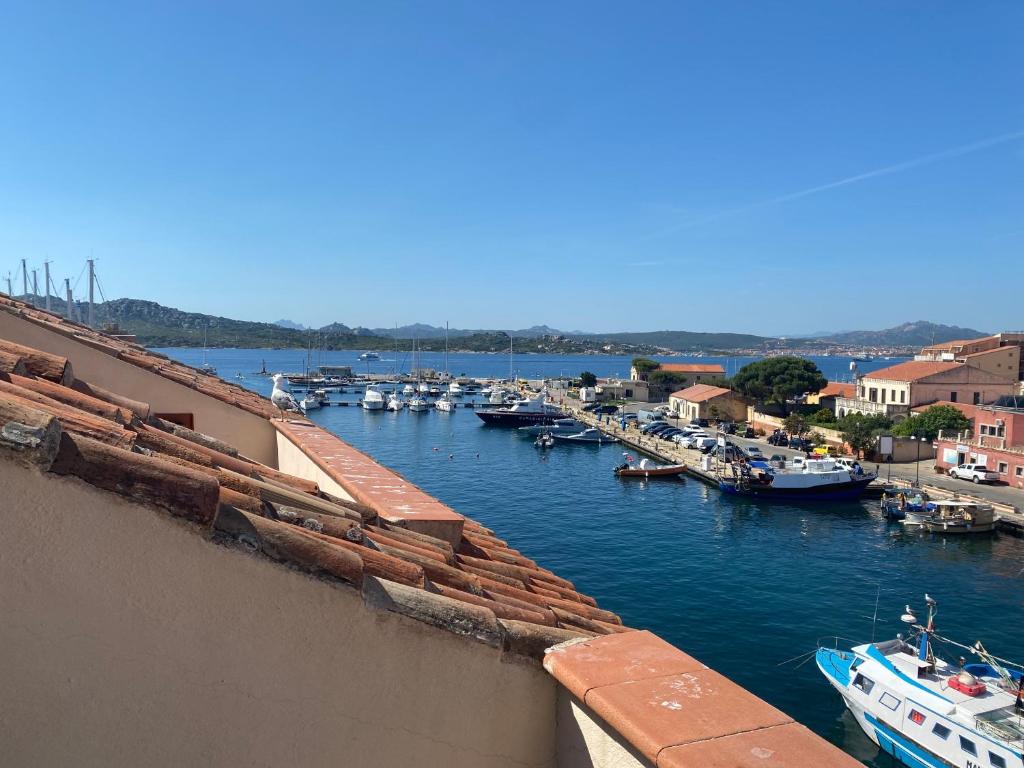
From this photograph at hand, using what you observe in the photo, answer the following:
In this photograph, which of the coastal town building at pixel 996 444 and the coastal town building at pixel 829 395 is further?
the coastal town building at pixel 829 395

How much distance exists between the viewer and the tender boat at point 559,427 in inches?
2126

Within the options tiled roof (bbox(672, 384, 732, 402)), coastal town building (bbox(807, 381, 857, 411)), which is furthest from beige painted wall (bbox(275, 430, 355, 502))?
coastal town building (bbox(807, 381, 857, 411))

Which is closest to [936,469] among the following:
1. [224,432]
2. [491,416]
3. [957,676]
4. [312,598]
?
[957,676]

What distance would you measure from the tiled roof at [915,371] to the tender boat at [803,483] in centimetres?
1684

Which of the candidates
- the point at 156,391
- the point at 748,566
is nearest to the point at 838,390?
the point at 748,566

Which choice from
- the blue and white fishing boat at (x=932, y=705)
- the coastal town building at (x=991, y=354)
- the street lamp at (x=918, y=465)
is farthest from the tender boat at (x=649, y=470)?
the coastal town building at (x=991, y=354)

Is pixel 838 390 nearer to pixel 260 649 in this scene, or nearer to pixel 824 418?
pixel 824 418

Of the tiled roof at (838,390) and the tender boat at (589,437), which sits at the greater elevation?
the tiled roof at (838,390)

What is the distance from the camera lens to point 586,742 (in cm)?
218

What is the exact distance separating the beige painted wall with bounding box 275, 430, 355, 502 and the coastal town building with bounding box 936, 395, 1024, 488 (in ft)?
122

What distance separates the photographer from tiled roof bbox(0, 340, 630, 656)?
1692mm

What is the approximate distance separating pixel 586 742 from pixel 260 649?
103cm

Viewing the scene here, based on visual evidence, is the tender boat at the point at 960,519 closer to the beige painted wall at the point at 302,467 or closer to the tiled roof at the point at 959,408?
the tiled roof at the point at 959,408

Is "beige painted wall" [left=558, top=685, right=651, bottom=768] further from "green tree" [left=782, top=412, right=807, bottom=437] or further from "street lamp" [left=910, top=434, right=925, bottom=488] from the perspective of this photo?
"green tree" [left=782, top=412, right=807, bottom=437]
